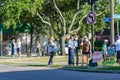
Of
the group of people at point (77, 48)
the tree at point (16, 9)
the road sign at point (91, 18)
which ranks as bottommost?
the group of people at point (77, 48)

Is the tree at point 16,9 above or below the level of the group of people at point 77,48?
above

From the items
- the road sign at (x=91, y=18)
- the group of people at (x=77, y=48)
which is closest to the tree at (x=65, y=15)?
the group of people at (x=77, y=48)

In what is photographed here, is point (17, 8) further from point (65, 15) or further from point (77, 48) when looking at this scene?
point (77, 48)

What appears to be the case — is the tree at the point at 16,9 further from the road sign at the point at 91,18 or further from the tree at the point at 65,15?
the road sign at the point at 91,18

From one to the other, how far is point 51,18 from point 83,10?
4.00 metres

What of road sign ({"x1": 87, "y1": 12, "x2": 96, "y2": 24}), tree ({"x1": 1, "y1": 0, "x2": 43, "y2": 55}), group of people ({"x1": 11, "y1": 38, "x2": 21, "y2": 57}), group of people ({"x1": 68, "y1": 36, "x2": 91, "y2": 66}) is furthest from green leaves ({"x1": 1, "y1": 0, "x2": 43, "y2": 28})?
road sign ({"x1": 87, "y1": 12, "x2": 96, "y2": 24})

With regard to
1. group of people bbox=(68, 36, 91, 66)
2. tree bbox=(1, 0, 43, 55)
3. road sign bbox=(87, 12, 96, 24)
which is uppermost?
tree bbox=(1, 0, 43, 55)

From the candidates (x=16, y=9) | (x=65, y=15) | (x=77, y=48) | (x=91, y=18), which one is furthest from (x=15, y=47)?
(x=91, y=18)

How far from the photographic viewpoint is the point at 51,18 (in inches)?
1943

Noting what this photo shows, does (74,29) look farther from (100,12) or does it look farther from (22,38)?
(22,38)

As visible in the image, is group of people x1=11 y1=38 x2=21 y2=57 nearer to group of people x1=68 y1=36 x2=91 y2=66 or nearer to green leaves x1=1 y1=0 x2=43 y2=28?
green leaves x1=1 y1=0 x2=43 y2=28

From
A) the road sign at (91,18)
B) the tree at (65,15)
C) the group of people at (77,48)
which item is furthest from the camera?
the tree at (65,15)

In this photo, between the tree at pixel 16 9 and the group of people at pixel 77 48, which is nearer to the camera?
the group of people at pixel 77 48

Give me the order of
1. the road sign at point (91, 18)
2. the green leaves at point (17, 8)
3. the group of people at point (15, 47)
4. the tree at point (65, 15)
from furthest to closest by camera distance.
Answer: the tree at point (65, 15) → the green leaves at point (17, 8) → the group of people at point (15, 47) → the road sign at point (91, 18)
